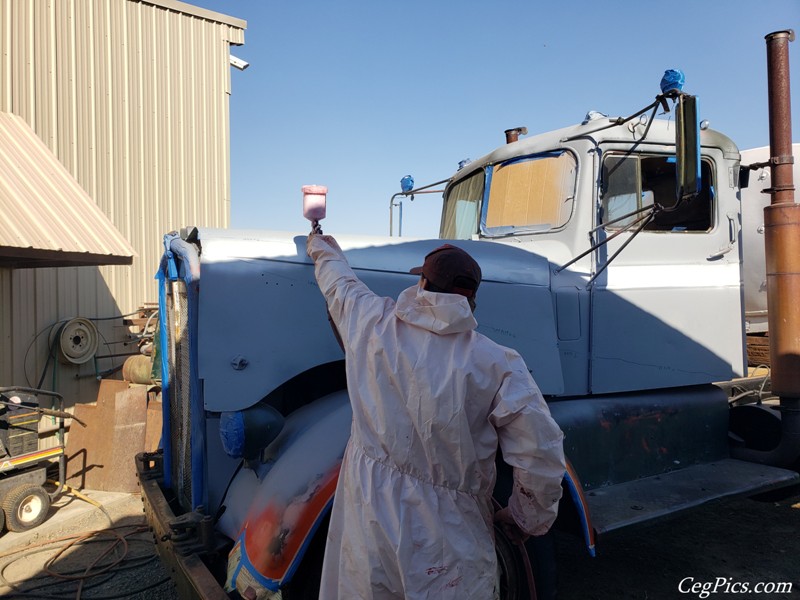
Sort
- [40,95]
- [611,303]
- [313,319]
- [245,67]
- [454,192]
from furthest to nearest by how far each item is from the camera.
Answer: [245,67] → [40,95] → [454,192] → [611,303] → [313,319]

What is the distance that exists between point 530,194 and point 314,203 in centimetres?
178

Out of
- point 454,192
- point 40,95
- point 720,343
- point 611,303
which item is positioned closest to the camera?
point 611,303

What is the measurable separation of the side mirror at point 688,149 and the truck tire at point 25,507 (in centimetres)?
553

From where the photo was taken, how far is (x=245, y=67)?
971 centimetres

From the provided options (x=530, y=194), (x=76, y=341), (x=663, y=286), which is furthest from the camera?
(x=76, y=341)

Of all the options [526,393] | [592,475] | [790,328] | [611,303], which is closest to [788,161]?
[790,328]

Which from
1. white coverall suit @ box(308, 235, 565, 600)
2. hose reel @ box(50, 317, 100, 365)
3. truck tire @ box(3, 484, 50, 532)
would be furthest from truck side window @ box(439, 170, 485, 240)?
hose reel @ box(50, 317, 100, 365)

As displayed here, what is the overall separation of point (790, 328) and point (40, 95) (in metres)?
8.03

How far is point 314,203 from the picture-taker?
103 inches

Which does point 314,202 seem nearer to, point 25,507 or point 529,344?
point 529,344

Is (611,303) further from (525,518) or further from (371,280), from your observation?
(525,518)

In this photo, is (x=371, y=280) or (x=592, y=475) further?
(x=592, y=475)

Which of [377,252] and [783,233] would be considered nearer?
[377,252]

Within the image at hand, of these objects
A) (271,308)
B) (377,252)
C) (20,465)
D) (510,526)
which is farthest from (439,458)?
(20,465)
